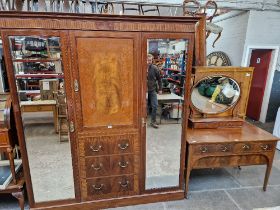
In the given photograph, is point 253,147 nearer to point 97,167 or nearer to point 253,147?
point 253,147

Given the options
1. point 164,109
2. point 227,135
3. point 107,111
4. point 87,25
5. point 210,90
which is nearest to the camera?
point 87,25

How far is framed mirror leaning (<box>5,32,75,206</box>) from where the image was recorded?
1789 millimetres

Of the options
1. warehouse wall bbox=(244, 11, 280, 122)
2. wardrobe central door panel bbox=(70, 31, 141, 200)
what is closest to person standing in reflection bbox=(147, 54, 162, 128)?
wardrobe central door panel bbox=(70, 31, 141, 200)

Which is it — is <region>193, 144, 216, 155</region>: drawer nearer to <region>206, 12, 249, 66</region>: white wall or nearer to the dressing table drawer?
the dressing table drawer

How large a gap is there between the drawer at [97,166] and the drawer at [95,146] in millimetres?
68

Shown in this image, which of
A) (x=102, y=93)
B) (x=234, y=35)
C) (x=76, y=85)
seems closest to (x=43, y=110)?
(x=76, y=85)

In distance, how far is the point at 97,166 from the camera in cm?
217

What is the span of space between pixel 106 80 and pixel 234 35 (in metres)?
3.96

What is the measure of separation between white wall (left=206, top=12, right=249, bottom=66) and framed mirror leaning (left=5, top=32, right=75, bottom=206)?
4052mm

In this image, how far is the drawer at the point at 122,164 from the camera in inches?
86.2

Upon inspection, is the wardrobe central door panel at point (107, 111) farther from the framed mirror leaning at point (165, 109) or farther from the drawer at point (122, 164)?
the framed mirror leaning at point (165, 109)

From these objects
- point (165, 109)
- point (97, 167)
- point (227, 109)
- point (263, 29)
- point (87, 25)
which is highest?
point (263, 29)

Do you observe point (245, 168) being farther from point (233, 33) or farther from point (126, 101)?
point (233, 33)

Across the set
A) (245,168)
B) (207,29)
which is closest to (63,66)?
(207,29)
